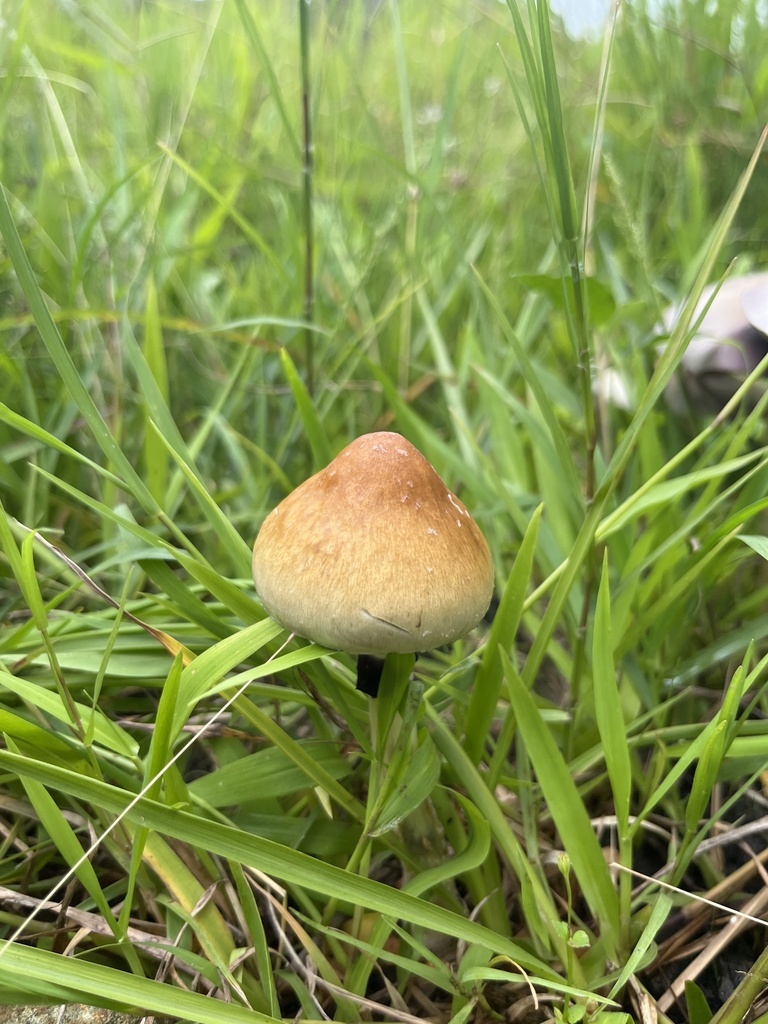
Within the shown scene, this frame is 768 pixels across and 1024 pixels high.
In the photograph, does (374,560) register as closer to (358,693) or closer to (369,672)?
(369,672)

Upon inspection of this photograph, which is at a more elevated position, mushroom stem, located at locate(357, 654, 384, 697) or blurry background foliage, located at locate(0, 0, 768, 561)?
blurry background foliage, located at locate(0, 0, 768, 561)

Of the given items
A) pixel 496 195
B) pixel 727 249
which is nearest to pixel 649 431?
pixel 727 249

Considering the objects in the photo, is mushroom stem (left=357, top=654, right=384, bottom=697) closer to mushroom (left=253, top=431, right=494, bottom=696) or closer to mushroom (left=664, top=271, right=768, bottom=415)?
mushroom (left=253, top=431, right=494, bottom=696)

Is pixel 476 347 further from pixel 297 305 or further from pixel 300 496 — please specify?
pixel 300 496

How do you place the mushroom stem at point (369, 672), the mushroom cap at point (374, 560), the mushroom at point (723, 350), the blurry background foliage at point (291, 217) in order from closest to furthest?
the mushroom cap at point (374, 560), the mushroom stem at point (369, 672), the mushroom at point (723, 350), the blurry background foliage at point (291, 217)

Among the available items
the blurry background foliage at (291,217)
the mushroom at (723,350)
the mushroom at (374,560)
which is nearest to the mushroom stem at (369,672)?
the mushroom at (374,560)

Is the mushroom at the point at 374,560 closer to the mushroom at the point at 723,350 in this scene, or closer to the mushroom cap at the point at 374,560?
the mushroom cap at the point at 374,560

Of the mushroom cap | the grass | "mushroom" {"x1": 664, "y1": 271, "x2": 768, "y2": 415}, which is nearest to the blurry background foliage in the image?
the grass
